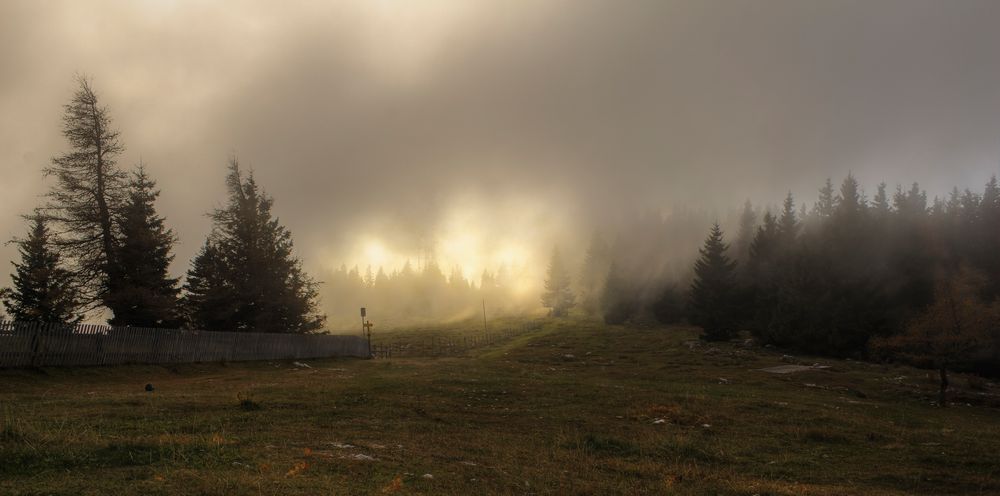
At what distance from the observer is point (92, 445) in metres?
9.34

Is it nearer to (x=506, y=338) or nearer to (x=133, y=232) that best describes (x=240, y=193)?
(x=133, y=232)

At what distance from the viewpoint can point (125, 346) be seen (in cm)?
3119

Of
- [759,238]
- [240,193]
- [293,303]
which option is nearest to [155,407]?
[293,303]

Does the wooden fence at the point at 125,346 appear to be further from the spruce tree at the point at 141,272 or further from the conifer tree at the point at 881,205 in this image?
the conifer tree at the point at 881,205

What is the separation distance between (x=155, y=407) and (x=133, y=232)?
3093cm

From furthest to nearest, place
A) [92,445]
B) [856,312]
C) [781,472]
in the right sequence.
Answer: [856,312] < [781,472] < [92,445]

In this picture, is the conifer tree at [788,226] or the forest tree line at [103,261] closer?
the forest tree line at [103,261]

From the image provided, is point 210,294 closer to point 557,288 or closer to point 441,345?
point 441,345

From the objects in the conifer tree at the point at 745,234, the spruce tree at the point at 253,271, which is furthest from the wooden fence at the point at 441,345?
the conifer tree at the point at 745,234

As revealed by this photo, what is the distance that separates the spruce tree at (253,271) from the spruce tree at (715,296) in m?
55.5

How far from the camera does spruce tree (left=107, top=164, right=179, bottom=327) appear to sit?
3962cm

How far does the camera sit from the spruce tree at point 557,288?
148500mm

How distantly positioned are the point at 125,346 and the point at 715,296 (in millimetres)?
77576

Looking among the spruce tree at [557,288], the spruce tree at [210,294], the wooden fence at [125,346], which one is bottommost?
the wooden fence at [125,346]
